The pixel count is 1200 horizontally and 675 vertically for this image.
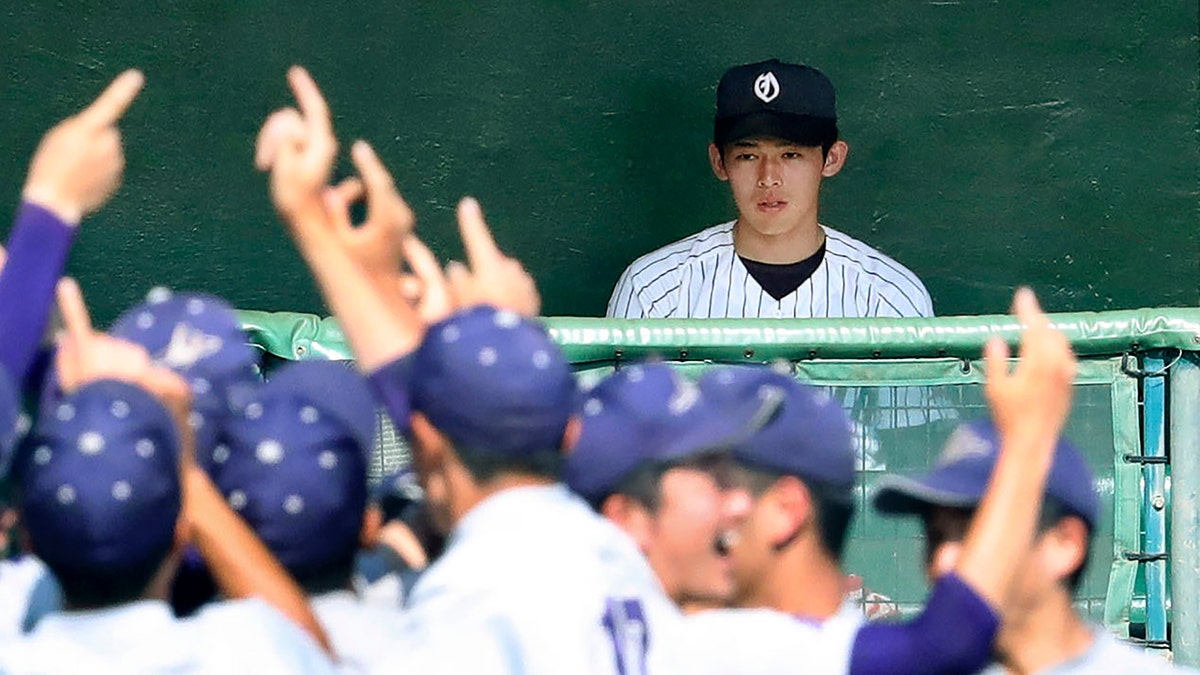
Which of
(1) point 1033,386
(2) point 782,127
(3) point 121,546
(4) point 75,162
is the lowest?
(3) point 121,546

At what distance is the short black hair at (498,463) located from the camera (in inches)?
93.8

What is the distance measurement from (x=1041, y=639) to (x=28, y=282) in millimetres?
1321

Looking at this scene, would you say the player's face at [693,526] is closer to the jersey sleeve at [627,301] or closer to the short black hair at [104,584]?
the short black hair at [104,584]

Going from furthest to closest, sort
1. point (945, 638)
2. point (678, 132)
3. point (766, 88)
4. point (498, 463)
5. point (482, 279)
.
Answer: point (678, 132) → point (766, 88) → point (482, 279) → point (498, 463) → point (945, 638)

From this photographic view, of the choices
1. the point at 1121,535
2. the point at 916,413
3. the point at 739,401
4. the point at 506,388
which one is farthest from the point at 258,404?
the point at 1121,535

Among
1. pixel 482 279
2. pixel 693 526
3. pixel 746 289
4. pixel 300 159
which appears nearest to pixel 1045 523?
pixel 693 526

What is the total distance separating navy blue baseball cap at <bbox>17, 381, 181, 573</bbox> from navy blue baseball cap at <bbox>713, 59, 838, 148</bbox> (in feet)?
10.4

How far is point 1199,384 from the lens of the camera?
3654 millimetres

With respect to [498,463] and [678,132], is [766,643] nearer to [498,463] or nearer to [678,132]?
[498,463]

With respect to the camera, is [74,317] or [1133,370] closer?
[74,317]

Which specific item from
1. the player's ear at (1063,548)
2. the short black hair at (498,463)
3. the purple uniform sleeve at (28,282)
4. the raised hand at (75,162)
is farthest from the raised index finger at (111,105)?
the player's ear at (1063,548)

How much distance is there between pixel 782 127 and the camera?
516cm

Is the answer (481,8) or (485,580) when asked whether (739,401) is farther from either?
(481,8)

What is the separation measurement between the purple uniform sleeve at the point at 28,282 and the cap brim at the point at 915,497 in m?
1.09
